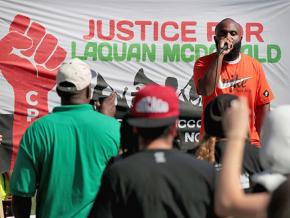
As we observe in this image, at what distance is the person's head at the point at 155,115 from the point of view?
344 cm

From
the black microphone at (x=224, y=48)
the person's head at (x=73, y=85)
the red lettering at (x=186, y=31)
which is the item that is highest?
the red lettering at (x=186, y=31)

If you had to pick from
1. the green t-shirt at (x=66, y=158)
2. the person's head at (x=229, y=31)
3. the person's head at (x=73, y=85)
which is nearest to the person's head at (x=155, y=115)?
the green t-shirt at (x=66, y=158)

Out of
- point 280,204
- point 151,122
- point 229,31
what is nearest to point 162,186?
point 151,122

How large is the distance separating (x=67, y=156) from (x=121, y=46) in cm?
431

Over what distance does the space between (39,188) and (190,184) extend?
1.53 meters

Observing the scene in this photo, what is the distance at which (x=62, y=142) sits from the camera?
4609mm

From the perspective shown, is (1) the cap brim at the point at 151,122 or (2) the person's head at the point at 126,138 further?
(2) the person's head at the point at 126,138

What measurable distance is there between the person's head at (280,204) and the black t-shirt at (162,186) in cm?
77

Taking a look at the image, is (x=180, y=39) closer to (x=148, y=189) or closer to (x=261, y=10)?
(x=261, y=10)

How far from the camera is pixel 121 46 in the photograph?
28.9 ft

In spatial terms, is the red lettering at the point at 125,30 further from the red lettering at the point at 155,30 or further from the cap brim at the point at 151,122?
the cap brim at the point at 151,122

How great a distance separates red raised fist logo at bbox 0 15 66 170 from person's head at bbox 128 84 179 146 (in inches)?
208

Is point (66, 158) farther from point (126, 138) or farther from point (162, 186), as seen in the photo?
point (162, 186)

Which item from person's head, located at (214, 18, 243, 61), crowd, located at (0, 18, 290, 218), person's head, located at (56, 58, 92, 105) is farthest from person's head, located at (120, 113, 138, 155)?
person's head, located at (214, 18, 243, 61)
